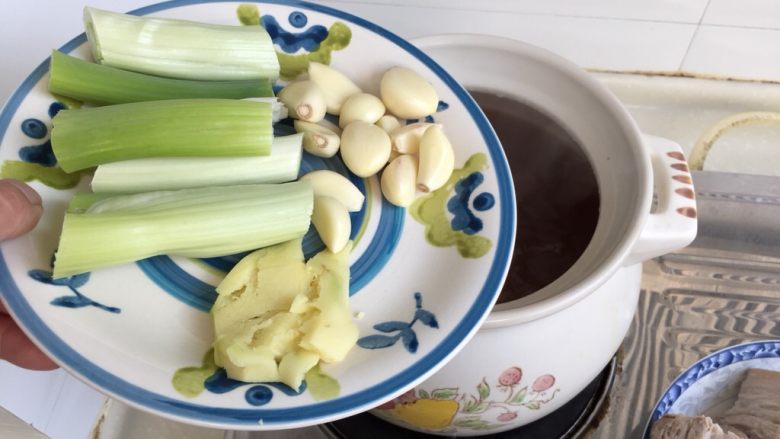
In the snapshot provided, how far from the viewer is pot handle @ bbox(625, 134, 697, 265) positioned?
1.71 feet

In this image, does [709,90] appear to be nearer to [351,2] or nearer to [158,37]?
[351,2]

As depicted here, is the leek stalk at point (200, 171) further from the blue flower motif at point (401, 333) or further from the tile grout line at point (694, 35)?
the tile grout line at point (694, 35)

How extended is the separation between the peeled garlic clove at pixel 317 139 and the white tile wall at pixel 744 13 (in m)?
0.53

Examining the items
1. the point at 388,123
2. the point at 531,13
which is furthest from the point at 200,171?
the point at 531,13

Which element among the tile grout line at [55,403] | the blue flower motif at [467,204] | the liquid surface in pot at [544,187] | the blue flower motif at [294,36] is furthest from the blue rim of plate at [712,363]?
the tile grout line at [55,403]

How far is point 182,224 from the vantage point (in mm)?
414

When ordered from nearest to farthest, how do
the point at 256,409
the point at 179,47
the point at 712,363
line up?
the point at 256,409 → the point at 179,47 → the point at 712,363

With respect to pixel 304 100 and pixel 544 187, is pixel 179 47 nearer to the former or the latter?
pixel 304 100

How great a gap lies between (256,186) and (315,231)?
5 centimetres

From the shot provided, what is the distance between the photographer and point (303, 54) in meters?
0.51

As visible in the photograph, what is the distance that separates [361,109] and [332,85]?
0.03 meters

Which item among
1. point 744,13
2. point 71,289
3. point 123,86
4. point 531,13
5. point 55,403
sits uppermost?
point 744,13

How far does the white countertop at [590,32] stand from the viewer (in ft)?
2.22

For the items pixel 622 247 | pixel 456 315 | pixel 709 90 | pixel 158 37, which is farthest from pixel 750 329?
pixel 158 37
